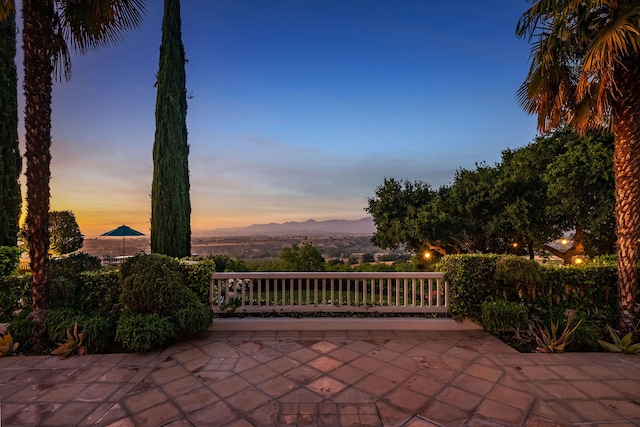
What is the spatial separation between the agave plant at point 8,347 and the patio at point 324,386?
14 centimetres

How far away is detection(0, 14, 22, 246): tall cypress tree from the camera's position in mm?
5305

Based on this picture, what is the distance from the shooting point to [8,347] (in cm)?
325

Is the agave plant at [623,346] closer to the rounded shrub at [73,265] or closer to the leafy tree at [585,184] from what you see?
the leafy tree at [585,184]

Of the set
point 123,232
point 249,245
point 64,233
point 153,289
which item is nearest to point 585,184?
point 153,289

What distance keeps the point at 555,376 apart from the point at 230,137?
1037 centimetres

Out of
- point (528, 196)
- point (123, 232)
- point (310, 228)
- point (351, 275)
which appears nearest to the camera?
point (351, 275)

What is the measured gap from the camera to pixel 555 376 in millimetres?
2744

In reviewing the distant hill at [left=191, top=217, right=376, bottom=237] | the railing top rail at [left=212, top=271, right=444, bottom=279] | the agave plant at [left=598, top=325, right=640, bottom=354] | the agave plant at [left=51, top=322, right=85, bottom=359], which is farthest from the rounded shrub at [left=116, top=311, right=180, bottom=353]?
A: the distant hill at [left=191, top=217, right=376, bottom=237]

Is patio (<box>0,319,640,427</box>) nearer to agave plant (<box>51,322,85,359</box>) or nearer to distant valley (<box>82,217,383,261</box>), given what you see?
agave plant (<box>51,322,85,359</box>)

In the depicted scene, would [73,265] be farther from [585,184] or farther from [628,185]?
[585,184]

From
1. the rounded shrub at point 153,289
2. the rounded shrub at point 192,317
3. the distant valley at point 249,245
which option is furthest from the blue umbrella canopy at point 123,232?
the rounded shrub at point 192,317

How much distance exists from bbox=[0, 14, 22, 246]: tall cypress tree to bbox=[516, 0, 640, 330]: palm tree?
9139 millimetres

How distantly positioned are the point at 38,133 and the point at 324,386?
15.0ft

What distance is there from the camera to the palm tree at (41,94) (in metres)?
3.42
